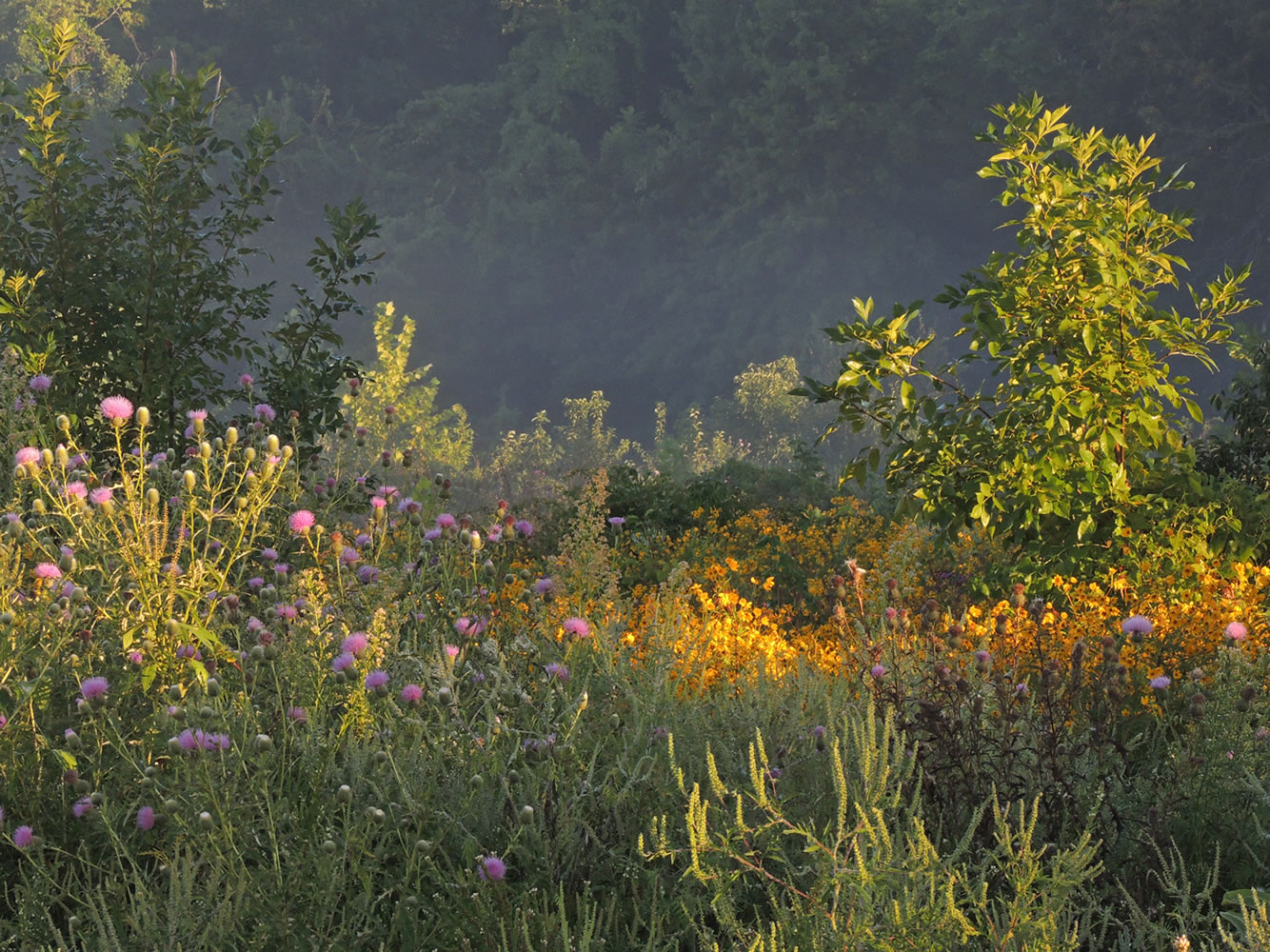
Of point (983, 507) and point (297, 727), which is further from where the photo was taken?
point (983, 507)

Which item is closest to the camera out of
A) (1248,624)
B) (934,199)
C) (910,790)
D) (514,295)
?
(910,790)

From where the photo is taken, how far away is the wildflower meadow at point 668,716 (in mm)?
2145

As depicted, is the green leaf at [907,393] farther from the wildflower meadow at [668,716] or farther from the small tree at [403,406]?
the small tree at [403,406]

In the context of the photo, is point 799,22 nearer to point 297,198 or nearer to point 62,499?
point 297,198

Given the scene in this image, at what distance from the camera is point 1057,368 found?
460 centimetres

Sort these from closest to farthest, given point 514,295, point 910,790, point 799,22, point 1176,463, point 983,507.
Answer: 1. point 910,790
2. point 983,507
3. point 1176,463
4. point 799,22
5. point 514,295

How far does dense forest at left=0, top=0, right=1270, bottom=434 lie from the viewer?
1224 inches

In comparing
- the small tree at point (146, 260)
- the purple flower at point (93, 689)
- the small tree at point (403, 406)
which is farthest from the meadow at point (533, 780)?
the small tree at point (403, 406)

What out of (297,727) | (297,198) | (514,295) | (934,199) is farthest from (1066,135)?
(297,198)

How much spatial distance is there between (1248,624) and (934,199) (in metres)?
37.1

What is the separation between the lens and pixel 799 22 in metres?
35.7

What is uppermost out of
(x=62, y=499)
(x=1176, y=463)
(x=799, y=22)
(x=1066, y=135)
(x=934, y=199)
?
(x=799, y=22)

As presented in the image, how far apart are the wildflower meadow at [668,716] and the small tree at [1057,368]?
0.02 meters

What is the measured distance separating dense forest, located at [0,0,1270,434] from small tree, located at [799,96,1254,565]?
26.9m
